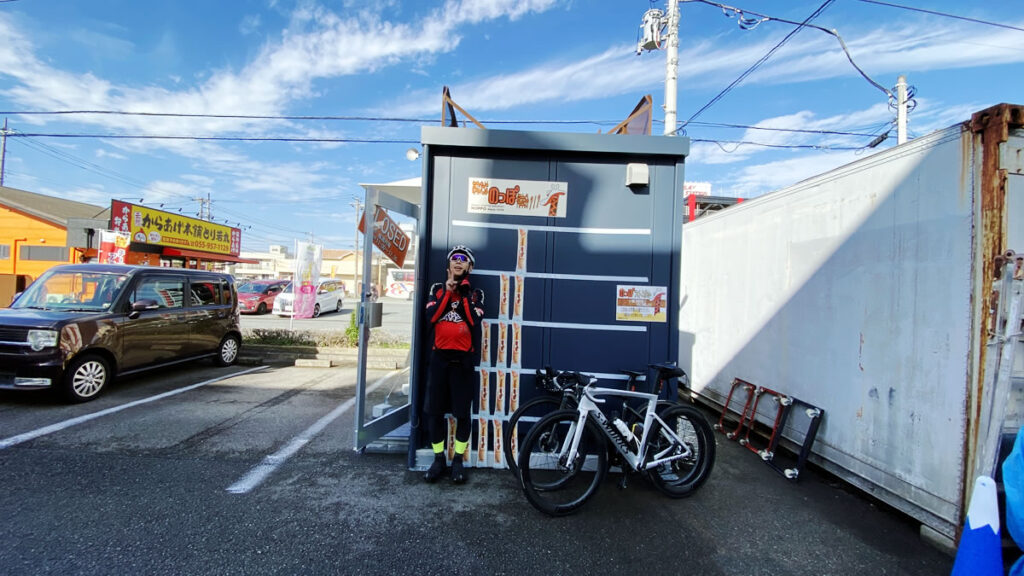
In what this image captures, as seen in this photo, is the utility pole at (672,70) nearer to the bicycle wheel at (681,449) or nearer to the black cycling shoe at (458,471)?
the bicycle wheel at (681,449)

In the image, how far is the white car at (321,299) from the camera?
16.8m

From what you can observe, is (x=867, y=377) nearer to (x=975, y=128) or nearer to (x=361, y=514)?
(x=975, y=128)

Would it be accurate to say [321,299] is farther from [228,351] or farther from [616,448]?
[616,448]

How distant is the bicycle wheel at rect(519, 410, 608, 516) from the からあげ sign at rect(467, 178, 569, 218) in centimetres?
171

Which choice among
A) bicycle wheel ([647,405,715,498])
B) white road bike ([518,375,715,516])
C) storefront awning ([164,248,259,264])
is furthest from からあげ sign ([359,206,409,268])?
storefront awning ([164,248,259,264])

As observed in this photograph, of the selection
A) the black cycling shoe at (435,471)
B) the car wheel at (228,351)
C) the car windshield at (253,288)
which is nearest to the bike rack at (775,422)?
the black cycling shoe at (435,471)

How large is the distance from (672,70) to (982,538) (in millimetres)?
9326

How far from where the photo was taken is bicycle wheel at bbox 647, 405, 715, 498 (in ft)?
10.8

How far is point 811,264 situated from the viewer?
393 centimetres

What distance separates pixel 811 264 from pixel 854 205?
2.09 ft

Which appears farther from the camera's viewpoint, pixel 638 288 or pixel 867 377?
pixel 638 288

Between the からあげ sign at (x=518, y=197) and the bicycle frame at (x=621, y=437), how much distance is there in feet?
5.11

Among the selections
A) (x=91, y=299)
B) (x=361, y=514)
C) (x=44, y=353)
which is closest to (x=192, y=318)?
(x=91, y=299)

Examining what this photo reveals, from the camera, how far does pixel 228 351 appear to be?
785 cm
